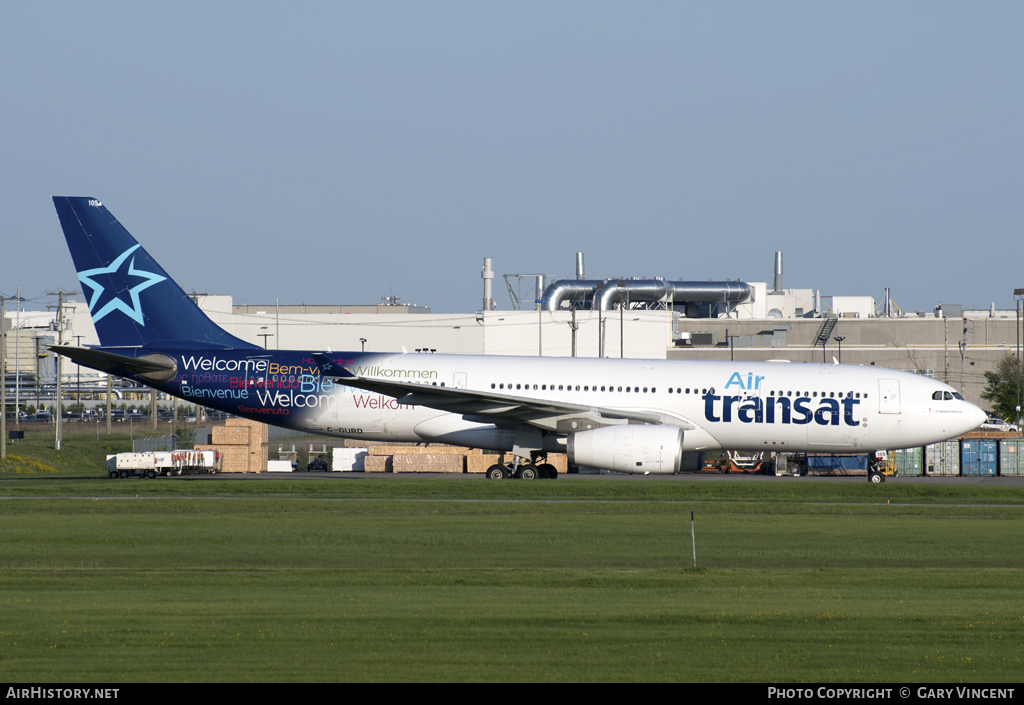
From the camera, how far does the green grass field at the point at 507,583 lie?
968cm

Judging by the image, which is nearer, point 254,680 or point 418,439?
point 254,680

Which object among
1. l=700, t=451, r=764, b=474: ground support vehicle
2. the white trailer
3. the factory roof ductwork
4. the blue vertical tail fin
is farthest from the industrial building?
the blue vertical tail fin

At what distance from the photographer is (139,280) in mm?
32156

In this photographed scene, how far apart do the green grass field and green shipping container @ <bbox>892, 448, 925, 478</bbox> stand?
16.0m

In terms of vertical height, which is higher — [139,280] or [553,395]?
[139,280]

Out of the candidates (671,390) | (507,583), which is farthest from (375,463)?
(507,583)

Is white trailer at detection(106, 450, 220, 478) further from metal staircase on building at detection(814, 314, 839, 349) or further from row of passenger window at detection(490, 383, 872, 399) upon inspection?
metal staircase on building at detection(814, 314, 839, 349)

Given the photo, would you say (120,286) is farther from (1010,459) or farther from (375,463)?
(1010,459)

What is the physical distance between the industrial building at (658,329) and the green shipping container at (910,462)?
39.5 meters

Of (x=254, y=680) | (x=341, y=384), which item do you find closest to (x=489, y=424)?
(x=341, y=384)

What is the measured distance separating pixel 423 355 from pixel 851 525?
47.6ft

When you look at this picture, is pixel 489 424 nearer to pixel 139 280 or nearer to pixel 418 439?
pixel 418 439

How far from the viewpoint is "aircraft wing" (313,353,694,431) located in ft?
95.1
